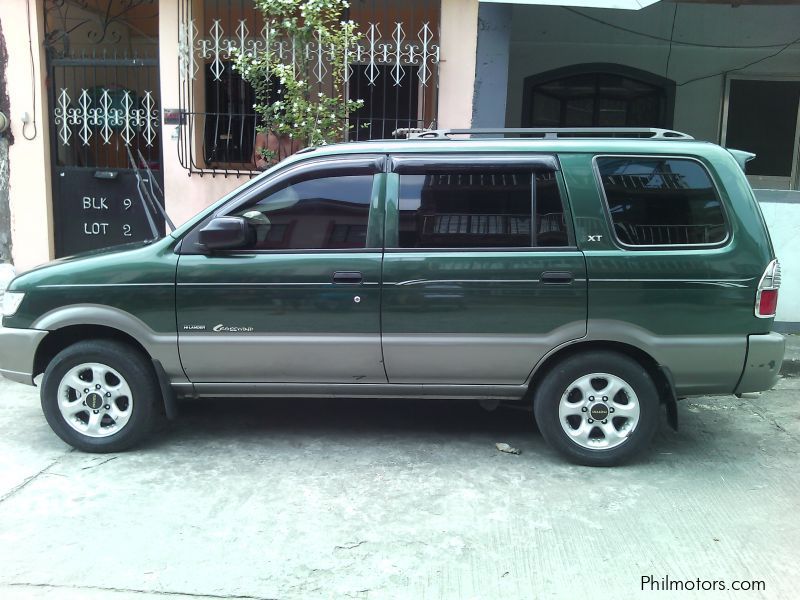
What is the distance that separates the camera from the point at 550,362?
14.9 feet

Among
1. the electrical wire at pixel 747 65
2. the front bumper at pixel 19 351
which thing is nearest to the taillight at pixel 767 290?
the front bumper at pixel 19 351

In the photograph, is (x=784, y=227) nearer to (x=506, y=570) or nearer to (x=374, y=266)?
(x=374, y=266)

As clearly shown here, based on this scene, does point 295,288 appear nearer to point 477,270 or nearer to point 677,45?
point 477,270

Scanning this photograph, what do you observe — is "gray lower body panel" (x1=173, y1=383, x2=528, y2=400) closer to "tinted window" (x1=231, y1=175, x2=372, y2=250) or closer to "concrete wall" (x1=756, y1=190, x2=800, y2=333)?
"tinted window" (x1=231, y1=175, x2=372, y2=250)

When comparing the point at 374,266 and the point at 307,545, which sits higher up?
the point at 374,266

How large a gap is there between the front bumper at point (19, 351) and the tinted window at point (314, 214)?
1508 mm

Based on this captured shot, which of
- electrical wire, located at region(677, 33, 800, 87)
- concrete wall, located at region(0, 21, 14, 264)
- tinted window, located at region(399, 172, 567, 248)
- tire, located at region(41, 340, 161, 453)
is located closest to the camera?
tinted window, located at region(399, 172, 567, 248)

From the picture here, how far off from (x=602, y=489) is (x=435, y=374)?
1.20 m

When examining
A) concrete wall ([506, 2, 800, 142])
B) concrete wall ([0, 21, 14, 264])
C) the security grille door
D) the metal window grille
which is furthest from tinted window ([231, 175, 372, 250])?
concrete wall ([506, 2, 800, 142])

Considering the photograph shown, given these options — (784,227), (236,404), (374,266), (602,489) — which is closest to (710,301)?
(602,489)

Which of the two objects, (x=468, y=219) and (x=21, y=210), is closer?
(x=468, y=219)

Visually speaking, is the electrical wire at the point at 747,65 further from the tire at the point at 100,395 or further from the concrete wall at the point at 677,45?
the tire at the point at 100,395

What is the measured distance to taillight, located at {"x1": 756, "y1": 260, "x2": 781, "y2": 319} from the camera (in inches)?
171

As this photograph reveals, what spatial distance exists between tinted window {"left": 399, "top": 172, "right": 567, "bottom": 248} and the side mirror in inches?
38.1
